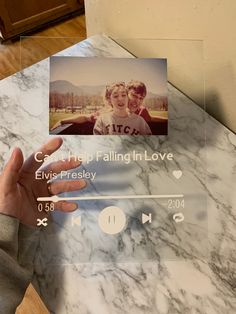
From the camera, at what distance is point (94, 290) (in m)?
0.67

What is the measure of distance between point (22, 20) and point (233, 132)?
132 centimetres

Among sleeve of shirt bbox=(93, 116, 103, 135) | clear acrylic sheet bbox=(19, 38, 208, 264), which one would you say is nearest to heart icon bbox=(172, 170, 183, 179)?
clear acrylic sheet bbox=(19, 38, 208, 264)

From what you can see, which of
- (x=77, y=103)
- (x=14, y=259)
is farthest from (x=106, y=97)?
(x=14, y=259)

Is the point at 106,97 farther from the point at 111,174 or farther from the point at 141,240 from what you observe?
the point at 141,240

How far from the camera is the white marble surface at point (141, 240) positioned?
0.63 metres

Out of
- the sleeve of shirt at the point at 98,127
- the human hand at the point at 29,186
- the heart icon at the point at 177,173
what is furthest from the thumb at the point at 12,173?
the heart icon at the point at 177,173

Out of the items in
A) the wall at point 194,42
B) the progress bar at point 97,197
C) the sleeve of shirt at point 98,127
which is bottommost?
the progress bar at point 97,197

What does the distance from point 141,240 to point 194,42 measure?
33 centimetres

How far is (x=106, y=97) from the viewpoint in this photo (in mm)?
627

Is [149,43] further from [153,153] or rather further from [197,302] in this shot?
[197,302]

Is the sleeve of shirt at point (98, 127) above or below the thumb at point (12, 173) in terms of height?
above

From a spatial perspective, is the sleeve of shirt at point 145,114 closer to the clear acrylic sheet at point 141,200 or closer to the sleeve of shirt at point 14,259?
the clear acrylic sheet at point 141,200

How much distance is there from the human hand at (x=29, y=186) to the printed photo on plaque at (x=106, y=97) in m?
0.05

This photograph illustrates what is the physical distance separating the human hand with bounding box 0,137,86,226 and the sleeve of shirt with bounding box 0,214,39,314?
2cm
